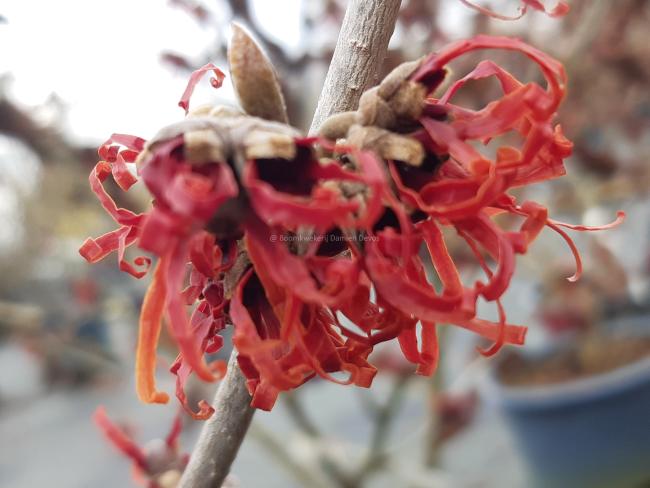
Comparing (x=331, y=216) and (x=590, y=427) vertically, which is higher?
(x=331, y=216)

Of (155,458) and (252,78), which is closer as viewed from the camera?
(252,78)

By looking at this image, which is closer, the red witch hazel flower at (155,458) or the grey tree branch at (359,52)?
the grey tree branch at (359,52)

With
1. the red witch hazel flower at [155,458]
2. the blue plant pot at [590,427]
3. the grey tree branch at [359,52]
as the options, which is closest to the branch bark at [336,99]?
the grey tree branch at [359,52]

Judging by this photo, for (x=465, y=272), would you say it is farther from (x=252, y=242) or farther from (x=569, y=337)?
(x=252, y=242)

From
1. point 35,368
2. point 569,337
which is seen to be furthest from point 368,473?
point 35,368

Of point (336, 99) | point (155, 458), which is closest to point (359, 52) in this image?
point (336, 99)

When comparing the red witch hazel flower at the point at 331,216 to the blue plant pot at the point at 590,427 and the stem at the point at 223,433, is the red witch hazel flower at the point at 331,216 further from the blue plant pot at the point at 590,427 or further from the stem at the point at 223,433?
the blue plant pot at the point at 590,427

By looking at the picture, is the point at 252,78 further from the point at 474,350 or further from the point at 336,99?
the point at 474,350
